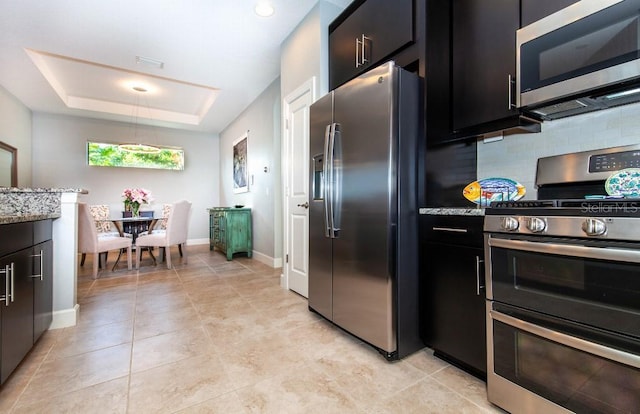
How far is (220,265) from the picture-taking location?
14.7 feet

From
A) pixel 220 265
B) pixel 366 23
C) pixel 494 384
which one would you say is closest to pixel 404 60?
pixel 366 23

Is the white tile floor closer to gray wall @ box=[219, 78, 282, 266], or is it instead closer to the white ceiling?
gray wall @ box=[219, 78, 282, 266]

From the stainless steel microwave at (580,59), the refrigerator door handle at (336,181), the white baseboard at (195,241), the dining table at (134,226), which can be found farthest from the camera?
the white baseboard at (195,241)

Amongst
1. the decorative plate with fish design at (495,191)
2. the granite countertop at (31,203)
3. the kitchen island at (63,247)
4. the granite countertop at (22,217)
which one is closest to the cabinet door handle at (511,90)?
the decorative plate with fish design at (495,191)

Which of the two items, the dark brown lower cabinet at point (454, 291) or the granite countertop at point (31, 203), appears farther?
the granite countertop at point (31, 203)

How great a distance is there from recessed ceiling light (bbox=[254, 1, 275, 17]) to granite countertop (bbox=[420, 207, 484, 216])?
8.09 ft

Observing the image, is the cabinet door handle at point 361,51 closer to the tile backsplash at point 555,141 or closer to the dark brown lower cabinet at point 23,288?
the tile backsplash at point 555,141

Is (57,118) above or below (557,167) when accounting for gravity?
above

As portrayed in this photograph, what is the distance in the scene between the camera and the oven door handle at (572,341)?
94 centimetres

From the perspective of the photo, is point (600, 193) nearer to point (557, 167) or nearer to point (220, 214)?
point (557, 167)

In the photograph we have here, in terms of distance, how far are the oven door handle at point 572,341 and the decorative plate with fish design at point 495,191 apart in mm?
638

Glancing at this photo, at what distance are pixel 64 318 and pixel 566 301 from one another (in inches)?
126

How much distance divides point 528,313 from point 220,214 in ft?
15.9

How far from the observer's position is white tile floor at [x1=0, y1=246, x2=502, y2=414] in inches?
53.4
